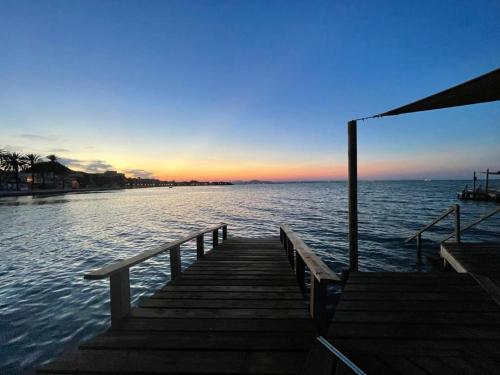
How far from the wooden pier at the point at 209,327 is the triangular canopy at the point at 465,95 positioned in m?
3.05

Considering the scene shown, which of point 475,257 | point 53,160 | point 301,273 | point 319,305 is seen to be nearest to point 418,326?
point 319,305

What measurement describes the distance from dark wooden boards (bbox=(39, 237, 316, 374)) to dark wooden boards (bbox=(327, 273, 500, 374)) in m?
0.60

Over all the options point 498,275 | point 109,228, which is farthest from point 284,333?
point 109,228

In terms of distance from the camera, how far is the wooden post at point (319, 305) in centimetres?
305

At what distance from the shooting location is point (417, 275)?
16.7 feet

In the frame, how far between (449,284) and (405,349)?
271 cm

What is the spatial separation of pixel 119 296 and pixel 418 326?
3.91 m

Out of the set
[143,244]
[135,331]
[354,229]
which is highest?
[354,229]

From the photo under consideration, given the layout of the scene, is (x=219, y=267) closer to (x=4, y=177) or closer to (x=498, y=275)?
(x=498, y=275)

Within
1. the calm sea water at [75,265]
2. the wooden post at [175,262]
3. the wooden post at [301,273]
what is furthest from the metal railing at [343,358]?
the calm sea water at [75,265]

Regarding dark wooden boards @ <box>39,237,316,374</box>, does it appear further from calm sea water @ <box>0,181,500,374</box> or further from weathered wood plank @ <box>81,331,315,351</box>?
calm sea water @ <box>0,181,500,374</box>

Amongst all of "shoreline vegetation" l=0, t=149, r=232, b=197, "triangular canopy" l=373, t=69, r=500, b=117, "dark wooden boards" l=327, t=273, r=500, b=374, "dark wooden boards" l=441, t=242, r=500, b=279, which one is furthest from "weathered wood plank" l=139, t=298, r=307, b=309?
"shoreline vegetation" l=0, t=149, r=232, b=197

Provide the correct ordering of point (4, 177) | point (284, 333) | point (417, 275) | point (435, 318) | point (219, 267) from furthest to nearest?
point (4, 177) < point (219, 267) < point (417, 275) < point (435, 318) < point (284, 333)

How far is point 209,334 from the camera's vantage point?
9.70 feet
